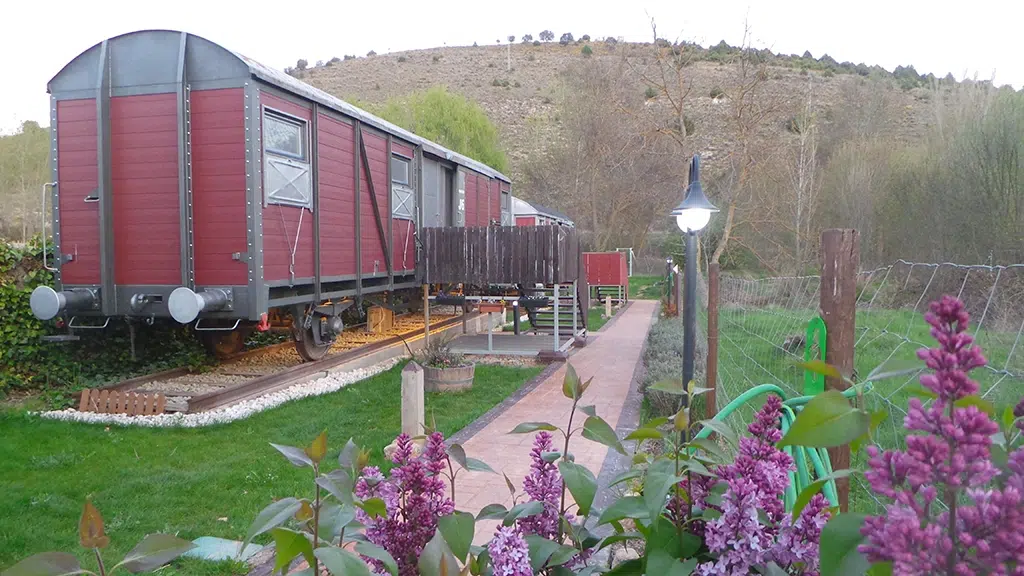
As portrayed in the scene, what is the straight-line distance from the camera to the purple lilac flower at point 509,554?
889 mm

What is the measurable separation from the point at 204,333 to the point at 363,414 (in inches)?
135

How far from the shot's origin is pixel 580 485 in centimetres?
98

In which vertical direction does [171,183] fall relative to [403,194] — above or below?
below

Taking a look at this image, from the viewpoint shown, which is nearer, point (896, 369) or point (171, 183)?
point (896, 369)

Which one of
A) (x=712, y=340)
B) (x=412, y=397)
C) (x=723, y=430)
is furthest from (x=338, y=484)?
(x=412, y=397)

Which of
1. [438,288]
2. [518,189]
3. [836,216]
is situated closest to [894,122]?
[836,216]

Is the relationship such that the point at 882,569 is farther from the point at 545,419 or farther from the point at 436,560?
the point at 545,419

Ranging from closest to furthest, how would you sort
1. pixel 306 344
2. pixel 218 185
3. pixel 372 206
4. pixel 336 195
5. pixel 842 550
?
pixel 842 550
pixel 218 185
pixel 336 195
pixel 306 344
pixel 372 206

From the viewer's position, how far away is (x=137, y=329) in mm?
8328

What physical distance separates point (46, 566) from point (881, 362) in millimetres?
1969

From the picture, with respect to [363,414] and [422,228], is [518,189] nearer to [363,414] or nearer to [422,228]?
[422,228]

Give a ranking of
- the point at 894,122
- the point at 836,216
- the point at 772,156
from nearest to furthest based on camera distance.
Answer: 1. the point at 772,156
2. the point at 836,216
3. the point at 894,122

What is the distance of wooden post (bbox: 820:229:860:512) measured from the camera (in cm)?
204

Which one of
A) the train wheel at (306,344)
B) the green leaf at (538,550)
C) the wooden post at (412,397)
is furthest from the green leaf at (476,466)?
the train wheel at (306,344)
